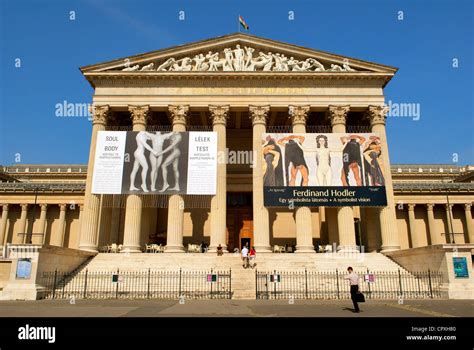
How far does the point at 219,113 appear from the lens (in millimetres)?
28547

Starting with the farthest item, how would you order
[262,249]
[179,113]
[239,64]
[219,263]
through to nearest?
[239,64] < [179,113] < [262,249] < [219,263]

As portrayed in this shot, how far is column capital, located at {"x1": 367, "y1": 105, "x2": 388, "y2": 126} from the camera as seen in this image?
2847 centimetres

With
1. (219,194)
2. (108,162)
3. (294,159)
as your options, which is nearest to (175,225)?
(219,194)

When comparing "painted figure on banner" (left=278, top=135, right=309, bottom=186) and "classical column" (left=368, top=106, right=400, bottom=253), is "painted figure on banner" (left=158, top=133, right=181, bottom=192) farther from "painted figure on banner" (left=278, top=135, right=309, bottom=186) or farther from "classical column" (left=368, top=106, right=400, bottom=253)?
"classical column" (left=368, top=106, right=400, bottom=253)

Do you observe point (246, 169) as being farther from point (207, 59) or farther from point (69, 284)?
point (69, 284)

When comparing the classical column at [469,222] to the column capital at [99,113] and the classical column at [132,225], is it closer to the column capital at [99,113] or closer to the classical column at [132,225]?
the classical column at [132,225]

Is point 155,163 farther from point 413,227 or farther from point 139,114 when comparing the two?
point 413,227

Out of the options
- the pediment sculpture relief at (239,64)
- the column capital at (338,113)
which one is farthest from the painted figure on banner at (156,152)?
the column capital at (338,113)

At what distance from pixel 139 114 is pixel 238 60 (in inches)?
347

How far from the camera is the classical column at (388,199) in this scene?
86.2 feet
